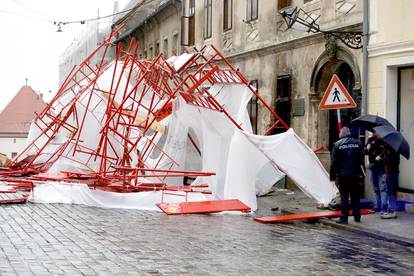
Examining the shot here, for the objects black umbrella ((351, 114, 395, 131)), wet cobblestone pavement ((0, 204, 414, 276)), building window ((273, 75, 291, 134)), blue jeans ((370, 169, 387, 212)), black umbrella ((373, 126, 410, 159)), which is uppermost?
building window ((273, 75, 291, 134))

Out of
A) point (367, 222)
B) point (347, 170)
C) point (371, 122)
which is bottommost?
point (367, 222)

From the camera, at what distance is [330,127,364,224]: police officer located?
11.4m

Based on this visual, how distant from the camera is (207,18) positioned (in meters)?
26.1

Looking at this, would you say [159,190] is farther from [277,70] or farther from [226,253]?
[277,70]

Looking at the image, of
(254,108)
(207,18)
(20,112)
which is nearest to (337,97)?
(254,108)

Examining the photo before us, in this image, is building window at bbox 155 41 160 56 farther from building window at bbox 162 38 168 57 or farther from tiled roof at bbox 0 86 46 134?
tiled roof at bbox 0 86 46 134

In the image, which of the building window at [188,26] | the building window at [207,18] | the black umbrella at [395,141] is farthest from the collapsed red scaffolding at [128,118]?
the building window at [188,26]

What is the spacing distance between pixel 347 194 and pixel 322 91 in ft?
22.0

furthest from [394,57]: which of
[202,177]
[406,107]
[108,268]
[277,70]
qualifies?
[108,268]

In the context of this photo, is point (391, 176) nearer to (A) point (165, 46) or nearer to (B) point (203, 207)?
(B) point (203, 207)

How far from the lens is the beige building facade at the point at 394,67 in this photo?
13.3m

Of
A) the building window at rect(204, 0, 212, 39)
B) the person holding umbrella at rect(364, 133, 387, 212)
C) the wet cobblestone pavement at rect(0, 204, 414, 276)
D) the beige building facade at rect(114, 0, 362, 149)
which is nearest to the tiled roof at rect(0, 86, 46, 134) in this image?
the building window at rect(204, 0, 212, 39)

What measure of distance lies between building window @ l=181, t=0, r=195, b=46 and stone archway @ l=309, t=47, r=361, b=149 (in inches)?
432

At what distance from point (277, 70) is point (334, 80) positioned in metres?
7.08
